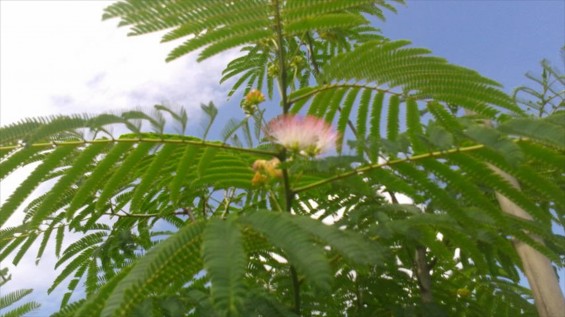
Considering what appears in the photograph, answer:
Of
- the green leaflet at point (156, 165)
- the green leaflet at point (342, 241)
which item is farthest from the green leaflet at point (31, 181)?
the green leaflet at point (342, 241)

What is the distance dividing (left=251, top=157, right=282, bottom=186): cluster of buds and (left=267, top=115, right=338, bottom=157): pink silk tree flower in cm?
8

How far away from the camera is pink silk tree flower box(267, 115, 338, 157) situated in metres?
1.73

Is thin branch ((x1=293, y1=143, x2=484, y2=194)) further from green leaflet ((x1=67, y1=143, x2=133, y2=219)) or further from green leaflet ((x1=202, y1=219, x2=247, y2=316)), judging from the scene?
green leaflet ((x1=67, y1=143, x2=133, y2=219))

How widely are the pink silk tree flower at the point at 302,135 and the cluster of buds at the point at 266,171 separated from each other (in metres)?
0.08

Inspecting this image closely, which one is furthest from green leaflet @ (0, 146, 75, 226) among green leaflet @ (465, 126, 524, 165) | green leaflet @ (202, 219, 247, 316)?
green leaflet @ (465, 126, 524, 165)

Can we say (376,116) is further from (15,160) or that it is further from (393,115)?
(15,160)

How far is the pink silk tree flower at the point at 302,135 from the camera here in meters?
1.73

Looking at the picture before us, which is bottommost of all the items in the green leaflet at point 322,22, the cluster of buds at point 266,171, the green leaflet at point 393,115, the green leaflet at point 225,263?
the green leaflet at point 225,263

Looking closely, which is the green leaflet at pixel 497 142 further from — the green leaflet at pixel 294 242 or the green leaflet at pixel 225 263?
the green leaflet at pixel 225 263

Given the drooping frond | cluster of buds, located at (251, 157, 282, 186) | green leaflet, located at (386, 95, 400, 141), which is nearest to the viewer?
the drooping frond

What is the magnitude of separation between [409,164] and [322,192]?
2.61ft

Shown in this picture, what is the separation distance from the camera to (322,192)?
2.48 m

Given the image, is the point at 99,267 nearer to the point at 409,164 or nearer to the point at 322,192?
the point at 322,192

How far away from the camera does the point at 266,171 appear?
5.91ft
